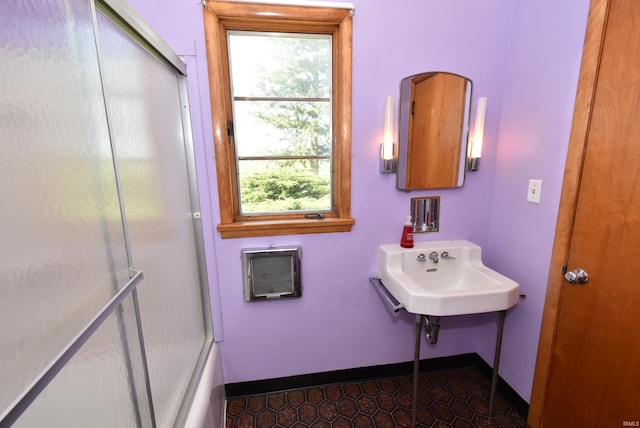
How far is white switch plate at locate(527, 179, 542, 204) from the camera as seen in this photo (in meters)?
1.35

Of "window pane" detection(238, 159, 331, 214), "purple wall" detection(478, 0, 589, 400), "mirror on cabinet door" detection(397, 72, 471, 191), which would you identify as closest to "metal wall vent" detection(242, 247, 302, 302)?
"window pane" detection(238, 159, 331, 214)

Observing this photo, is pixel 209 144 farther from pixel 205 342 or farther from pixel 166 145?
pixel 205 342

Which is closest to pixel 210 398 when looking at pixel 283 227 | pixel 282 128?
pixel 283 227

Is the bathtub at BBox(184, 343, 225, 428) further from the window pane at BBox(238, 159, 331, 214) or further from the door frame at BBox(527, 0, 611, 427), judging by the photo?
the door frame at BBox(527, 0, 611, 427)

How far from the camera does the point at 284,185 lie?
157cm

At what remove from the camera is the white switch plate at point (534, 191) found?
1354mm

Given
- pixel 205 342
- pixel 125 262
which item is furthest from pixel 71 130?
pixel 205 342

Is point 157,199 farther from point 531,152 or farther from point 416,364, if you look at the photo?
point 531,152

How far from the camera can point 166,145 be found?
1.11 metres

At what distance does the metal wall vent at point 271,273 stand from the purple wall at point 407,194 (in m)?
0.06

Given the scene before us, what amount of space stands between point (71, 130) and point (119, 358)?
0.55 metres

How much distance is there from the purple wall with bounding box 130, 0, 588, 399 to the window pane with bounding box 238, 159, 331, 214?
18 centimetres

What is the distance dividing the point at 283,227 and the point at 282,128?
54 cm

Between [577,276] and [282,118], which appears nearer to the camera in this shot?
[577,276]
